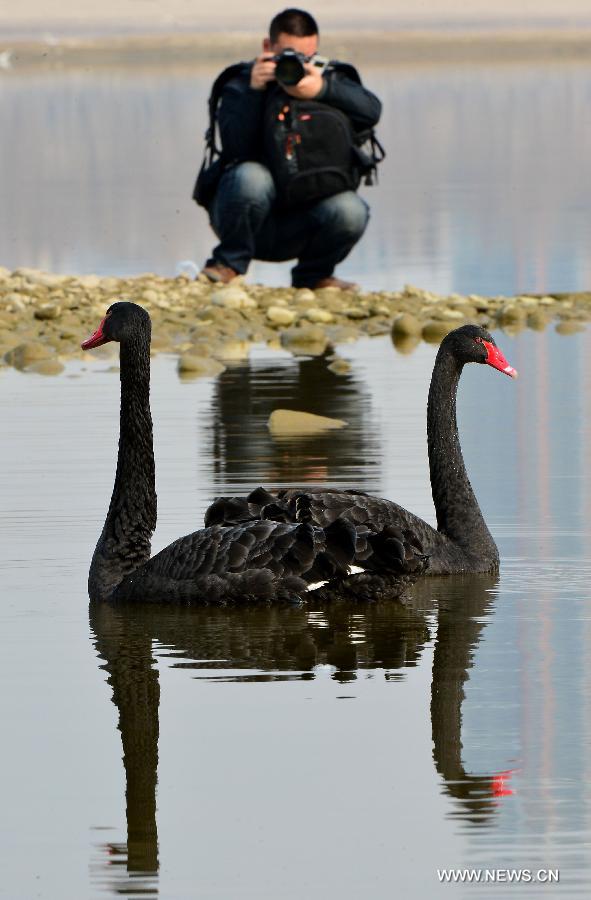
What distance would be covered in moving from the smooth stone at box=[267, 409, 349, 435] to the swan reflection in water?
3098 mm

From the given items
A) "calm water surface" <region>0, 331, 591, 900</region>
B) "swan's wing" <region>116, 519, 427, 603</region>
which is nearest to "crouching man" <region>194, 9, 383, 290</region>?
"calm water surface" <region>0, 331, 591, 900</region>

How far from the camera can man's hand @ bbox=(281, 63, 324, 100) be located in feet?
48.9

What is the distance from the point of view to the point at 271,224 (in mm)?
15539

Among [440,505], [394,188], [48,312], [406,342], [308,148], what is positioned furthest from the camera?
[394,188]

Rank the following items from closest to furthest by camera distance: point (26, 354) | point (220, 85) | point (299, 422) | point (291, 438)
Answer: point (291, 438)
point (299, 422)
point (26, 354)
point (220, 85)

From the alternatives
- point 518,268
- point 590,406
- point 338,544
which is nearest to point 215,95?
point 518,268

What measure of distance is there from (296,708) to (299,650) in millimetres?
797

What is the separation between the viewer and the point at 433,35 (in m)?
78.5

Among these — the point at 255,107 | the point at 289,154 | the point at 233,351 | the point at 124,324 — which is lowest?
the point at 233,351

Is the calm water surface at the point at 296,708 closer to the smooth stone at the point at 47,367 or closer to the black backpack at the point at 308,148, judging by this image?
the smooth stone at the point at 47,367

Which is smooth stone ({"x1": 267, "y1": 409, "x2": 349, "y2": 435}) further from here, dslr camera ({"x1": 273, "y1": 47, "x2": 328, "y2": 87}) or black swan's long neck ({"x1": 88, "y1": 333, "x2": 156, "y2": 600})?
dslr camera ({"x1": 273, "y1": 47, "x2": 328, "y2": 87})

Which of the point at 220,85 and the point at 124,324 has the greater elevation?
the point at 220,85

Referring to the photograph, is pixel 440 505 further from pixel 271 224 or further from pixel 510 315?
pixel 271 224

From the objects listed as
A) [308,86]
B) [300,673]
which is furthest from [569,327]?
[300,673]
